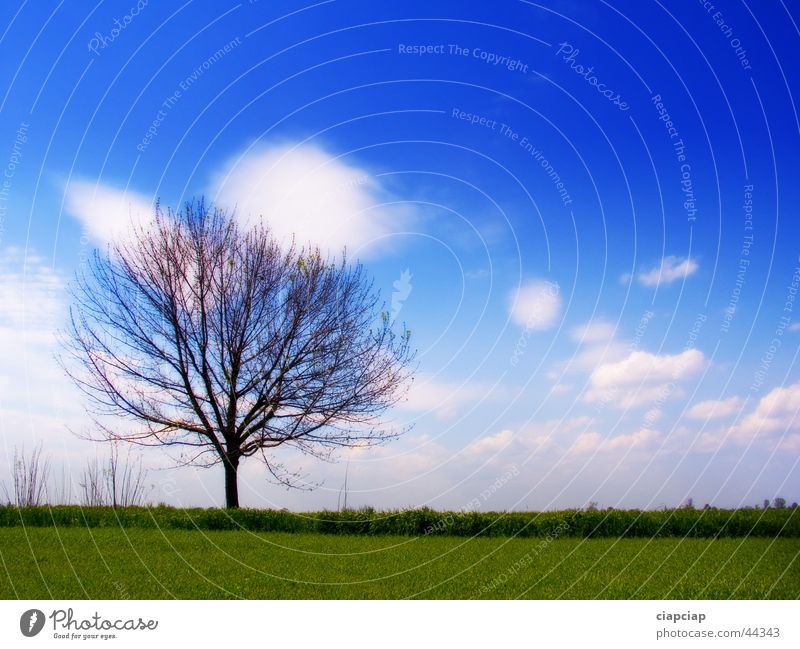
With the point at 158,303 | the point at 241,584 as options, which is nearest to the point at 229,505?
the point at 158,303

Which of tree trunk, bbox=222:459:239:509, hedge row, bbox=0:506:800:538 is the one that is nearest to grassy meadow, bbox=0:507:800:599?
hedge row, bbox=0:506:800:538

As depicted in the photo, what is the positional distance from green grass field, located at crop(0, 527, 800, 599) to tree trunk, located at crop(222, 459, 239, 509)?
124 inches

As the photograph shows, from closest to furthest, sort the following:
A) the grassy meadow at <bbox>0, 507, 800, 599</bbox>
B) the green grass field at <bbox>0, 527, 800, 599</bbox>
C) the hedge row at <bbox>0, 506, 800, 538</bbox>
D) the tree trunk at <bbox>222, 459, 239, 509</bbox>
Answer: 1. the green grass field at <bbox>0, 527, 800, 599</bbox>
2. the grassy meadow at <bbox>0, 507, 800, 599</bbox>
3. the hedge row at <bbox>0, 506, 800, 538</bbox>
4. the tree trunk at <bbox>222, 459, 239, 509</bbox>

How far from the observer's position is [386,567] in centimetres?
1098

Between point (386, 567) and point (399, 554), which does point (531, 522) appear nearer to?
point (399, 554)

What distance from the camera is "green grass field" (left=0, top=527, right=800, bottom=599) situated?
31.0ft

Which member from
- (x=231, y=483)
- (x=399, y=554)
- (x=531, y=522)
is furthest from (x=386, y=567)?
(x=231, y=483)

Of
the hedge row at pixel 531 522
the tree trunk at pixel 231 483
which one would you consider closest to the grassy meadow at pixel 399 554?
the hedge row at pixel 531 522

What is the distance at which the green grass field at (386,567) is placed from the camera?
31.0ft

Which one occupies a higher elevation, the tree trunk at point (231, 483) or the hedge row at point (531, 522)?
the tree trunk at point (231, 483)

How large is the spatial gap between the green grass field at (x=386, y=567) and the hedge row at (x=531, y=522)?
447mm

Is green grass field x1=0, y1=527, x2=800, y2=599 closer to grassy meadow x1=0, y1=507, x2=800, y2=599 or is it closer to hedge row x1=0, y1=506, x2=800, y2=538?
grassy meadow x1=0, y1=507, x2=800, y2=599

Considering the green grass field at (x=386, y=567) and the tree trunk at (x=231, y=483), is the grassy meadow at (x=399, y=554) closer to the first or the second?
the green grass field at (x=386, y=567)

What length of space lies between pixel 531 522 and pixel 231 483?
734 cm
